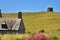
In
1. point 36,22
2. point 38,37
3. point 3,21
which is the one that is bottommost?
point 36,22

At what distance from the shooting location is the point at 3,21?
193ft

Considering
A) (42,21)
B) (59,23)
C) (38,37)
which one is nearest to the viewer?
(38,37)

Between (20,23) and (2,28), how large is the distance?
12.8 ft

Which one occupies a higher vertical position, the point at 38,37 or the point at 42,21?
the point at 38,37

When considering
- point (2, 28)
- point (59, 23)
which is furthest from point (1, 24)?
point (59, 23)

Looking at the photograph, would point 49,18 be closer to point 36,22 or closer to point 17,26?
point 36,22

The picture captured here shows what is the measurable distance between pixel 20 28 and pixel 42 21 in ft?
125

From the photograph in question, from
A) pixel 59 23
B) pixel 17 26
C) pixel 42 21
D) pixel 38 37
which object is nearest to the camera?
pixel 38 37

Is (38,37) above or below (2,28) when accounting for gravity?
above

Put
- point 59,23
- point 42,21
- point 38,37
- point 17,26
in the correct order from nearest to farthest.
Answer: point 38,37 → point 17,26 → point 59,23 → point 42,21

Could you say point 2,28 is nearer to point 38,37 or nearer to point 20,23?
point 20,23

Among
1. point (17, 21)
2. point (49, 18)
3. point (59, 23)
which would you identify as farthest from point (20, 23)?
point (49, 18)

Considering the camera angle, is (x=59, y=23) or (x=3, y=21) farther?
(x=59, y=23)

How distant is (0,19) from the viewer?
59.2 m
